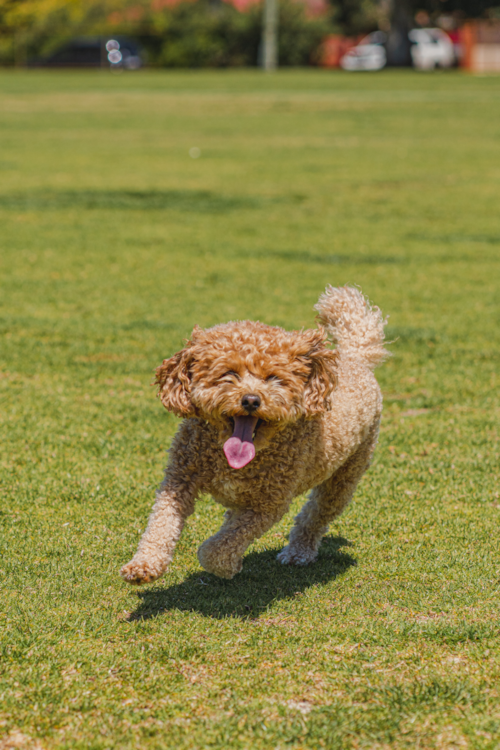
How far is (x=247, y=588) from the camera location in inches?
184

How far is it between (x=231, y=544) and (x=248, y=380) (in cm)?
70

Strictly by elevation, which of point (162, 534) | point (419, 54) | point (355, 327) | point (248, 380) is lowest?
point (419, 54)

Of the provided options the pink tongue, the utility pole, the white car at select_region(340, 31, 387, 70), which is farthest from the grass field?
the white car at select_region(340, 31, 387, 70)

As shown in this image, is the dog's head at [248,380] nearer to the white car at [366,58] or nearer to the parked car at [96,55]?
the parked car at [96,55]

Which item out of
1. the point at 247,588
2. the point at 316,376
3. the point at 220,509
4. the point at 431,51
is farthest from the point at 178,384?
the point at 431,51

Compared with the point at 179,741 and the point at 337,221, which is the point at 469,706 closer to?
the point at 179,741

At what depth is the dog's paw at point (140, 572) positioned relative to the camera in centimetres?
393

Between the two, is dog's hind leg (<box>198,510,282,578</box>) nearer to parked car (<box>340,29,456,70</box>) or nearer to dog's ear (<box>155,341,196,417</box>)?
dog's ear (<box>155,341,196,417</box>)

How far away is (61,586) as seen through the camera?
4555 mm

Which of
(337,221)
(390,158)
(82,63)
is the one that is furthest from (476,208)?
(82,63)

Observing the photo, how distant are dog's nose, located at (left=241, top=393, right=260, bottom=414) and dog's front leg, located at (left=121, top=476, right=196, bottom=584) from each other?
56 cm

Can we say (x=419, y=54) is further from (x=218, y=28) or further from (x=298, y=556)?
(x=298, y=556)

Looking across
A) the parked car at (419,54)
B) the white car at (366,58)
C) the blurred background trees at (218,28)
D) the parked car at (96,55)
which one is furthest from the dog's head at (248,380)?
the white car at (366,58)

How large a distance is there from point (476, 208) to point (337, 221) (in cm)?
277
